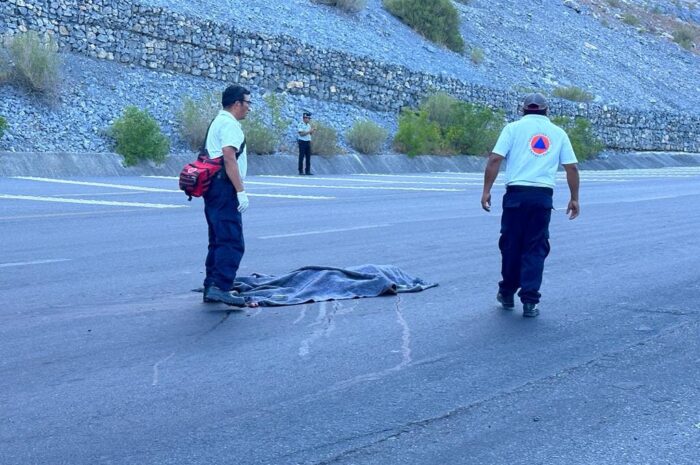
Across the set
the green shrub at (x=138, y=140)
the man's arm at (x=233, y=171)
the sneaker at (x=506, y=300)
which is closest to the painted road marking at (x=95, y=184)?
the green shrub at (x=138, y=140)

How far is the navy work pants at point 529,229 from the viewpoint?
29.5 ft

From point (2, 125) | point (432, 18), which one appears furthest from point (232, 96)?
point (432, 18)

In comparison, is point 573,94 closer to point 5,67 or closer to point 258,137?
point 258,137

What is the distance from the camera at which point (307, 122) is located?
30109 millimetres

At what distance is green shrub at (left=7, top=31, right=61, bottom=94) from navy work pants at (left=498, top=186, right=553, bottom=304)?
2240 cm

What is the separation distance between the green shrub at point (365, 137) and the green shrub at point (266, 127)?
83.2 inches

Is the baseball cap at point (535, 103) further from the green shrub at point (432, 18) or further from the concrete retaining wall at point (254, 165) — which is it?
the green shrub at point (432, 18)

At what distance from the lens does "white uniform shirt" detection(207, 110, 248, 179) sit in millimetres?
8827

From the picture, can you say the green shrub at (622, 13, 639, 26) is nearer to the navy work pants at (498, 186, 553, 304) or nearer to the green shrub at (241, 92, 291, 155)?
the green shrub at (241, 92, 291, 155)

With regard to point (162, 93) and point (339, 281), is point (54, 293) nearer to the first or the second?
point (339, 281)

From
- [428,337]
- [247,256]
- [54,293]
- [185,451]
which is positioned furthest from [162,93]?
[185,451]

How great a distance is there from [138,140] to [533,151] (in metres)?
19.3

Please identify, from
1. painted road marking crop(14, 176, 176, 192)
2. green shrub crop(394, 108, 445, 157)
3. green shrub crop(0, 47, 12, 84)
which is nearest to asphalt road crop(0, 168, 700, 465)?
painted road marking crop(14, 176, 176, 192)

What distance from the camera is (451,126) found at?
39312mm
